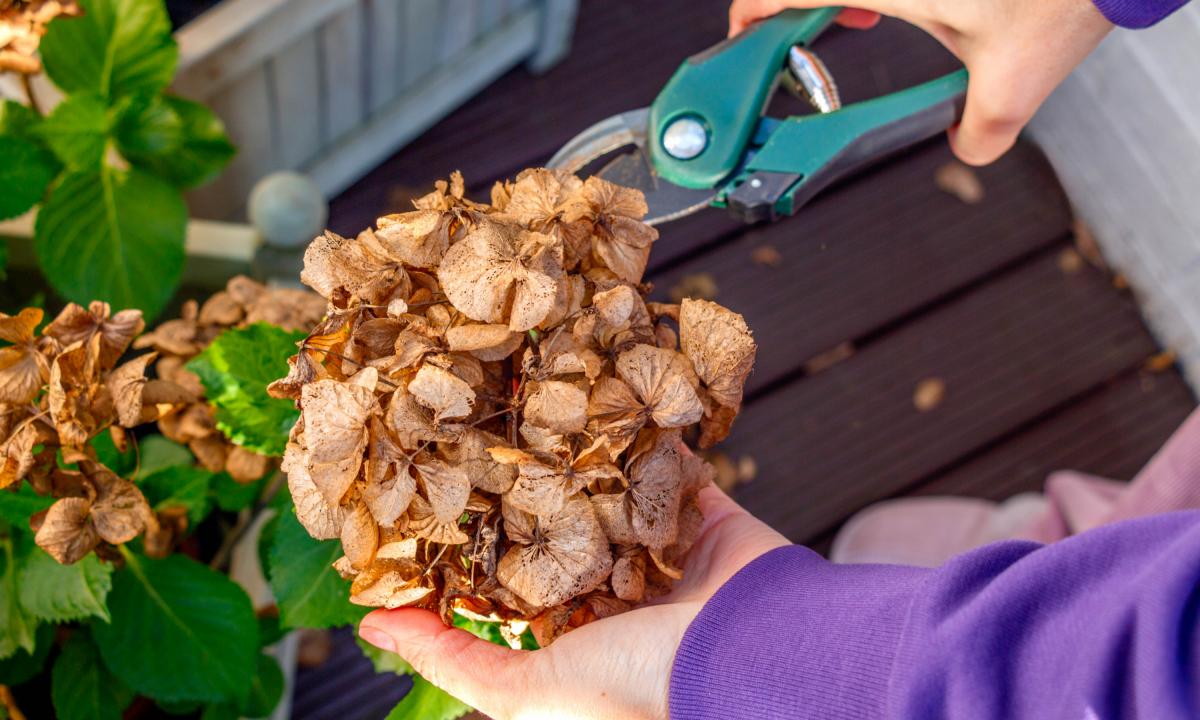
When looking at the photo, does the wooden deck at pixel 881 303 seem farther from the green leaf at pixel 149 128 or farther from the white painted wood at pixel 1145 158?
the green leaf at pixel 149 128

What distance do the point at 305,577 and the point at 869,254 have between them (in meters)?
0.91

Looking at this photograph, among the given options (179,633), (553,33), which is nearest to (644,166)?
(179,633)

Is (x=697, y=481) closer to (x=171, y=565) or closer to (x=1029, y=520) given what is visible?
(x=171, y=565)

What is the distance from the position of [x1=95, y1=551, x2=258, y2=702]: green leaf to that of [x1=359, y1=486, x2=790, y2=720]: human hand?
0.58 feet

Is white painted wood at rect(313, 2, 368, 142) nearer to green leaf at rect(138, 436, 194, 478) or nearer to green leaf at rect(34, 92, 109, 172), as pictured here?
green leaf at rect(34, 92, 109, 172)

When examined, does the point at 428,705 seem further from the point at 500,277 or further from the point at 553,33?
the point at 553,33

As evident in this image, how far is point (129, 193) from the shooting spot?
2.76 ft

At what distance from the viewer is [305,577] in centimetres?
65

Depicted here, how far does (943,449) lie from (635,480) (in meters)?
0.90

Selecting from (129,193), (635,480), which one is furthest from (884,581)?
(129,193)

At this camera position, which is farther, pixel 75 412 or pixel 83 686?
pixel 83 686

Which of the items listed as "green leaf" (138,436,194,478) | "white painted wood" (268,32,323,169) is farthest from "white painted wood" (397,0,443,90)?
"green leaf" (138,436,194,478)

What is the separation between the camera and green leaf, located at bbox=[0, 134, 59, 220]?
0.77m

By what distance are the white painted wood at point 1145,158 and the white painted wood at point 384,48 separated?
2.91 feet
